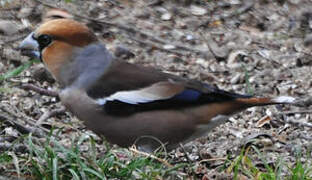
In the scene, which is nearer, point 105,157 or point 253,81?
point 105,157

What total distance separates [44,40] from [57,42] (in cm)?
10

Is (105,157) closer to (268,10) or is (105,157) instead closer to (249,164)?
(249,164)

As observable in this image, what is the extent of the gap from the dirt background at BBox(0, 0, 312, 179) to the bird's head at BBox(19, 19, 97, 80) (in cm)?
49

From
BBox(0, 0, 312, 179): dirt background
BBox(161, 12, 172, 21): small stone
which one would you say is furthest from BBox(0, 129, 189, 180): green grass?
BBox(161, 12, 172, 21): small stone

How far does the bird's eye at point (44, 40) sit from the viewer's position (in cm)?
532

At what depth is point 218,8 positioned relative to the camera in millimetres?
8172

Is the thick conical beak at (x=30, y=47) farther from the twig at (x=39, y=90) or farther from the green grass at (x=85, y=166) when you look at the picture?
the green grass at (x=85, y=166)

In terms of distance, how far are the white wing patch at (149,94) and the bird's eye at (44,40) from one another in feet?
1.97

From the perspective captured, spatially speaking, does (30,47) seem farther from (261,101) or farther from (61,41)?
(261,101)

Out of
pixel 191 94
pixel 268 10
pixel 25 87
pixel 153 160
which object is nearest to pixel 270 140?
pixel 191 94

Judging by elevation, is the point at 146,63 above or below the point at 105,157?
below

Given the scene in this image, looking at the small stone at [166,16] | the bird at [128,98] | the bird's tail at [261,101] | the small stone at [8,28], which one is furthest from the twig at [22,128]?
the small stone at [166,16]

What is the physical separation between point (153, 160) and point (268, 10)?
402 centimetres

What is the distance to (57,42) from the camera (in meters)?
5.33
